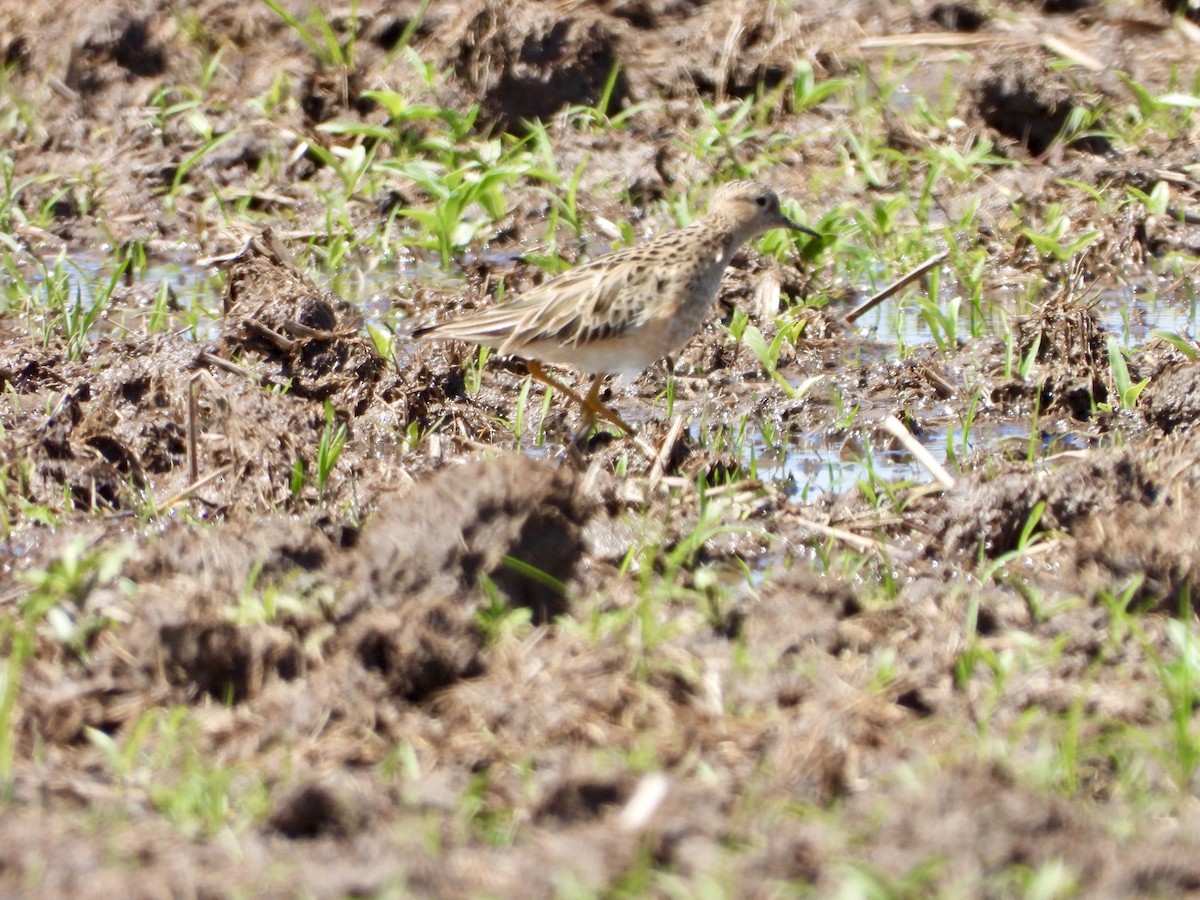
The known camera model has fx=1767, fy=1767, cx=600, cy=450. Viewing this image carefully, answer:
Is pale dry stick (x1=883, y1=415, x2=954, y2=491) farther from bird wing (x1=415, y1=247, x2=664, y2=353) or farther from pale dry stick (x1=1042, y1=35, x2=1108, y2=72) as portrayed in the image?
pale dry stick (x1=1042, y1=35, x2=1108, y2=72)

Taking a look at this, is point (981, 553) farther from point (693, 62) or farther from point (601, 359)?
point (693, 62)

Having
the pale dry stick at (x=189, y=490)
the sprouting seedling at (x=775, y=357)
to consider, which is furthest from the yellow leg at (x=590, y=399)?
the pale dry stick at (x=189, y=490)

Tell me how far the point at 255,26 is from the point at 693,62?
2.63 meters

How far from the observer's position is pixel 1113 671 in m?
4.69

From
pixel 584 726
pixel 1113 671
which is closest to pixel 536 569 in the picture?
pixel 584 726

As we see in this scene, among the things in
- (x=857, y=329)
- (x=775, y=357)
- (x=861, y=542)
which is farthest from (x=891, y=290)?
(x=861, y=542)

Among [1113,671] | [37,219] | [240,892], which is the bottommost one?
[37,219]

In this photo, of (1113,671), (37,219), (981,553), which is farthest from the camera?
(37,219)

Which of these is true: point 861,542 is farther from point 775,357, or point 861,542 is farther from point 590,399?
point 775,357

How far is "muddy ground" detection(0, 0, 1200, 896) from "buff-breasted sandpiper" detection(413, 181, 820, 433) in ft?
0.99

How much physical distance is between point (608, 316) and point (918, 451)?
1257 millimetres

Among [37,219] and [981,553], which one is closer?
[981,553]

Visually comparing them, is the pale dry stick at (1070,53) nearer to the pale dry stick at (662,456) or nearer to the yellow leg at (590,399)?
the yellow leg at (590,399)

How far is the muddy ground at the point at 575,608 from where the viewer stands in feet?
12.2
